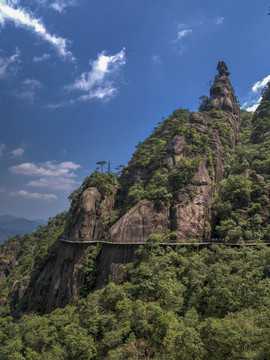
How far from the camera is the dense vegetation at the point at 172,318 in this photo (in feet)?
43.6

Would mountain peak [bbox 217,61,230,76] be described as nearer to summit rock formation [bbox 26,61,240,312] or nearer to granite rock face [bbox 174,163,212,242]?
summit rock formation [bbox 26,61,240,312]

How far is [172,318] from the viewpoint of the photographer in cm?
1648

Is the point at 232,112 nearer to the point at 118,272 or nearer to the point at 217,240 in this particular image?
the point at 217,240

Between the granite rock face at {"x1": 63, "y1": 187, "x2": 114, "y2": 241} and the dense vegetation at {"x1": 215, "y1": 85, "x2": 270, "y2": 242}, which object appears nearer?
the dense vegetation at {"x1": 215, "y1": 85, "x2": 270, "y2": 242}

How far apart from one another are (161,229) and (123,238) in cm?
557

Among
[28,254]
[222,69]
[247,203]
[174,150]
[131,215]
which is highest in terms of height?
→ [222,69]

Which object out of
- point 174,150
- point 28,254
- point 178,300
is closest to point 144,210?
point 174,150

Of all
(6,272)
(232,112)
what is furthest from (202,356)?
(6,272)

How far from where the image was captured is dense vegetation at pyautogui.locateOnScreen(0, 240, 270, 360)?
1328 centimetres

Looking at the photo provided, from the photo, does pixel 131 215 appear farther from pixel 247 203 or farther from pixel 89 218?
pixel 247 203

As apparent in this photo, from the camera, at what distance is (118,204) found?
4078 cm

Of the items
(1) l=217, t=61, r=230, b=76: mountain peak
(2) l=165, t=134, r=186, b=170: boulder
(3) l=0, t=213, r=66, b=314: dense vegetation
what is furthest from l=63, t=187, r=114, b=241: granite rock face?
(1) l=217, t=61, r=230, b=76: mountain peak

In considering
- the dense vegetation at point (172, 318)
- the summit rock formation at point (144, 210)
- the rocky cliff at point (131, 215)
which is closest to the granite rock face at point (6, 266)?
the rocky cliff at point (131, 215)

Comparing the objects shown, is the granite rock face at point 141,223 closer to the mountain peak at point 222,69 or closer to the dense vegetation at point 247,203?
the dense vegetation at point 247,203
